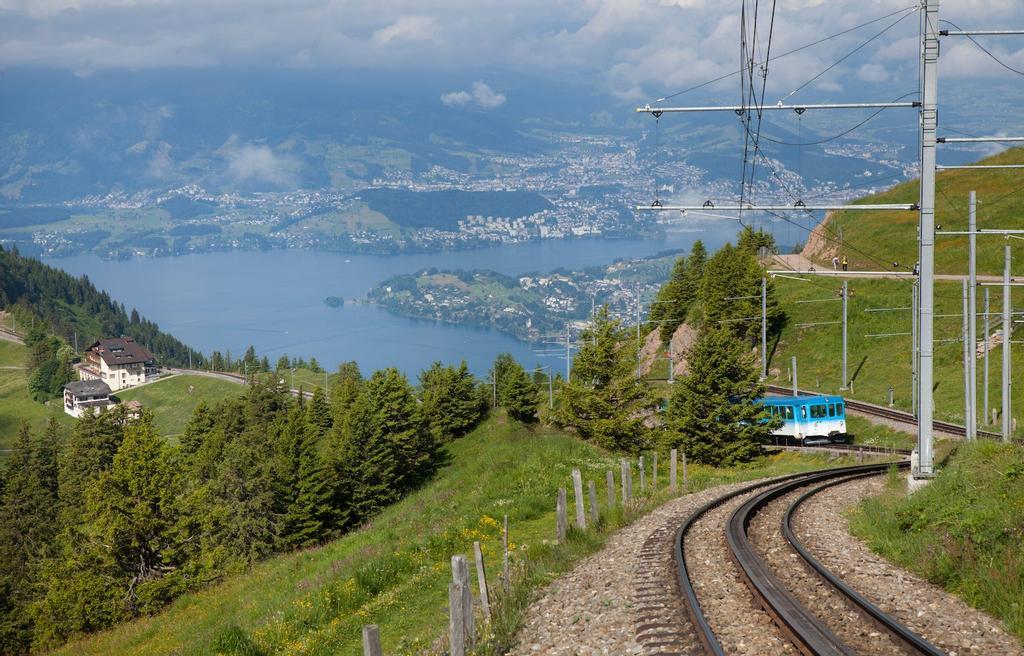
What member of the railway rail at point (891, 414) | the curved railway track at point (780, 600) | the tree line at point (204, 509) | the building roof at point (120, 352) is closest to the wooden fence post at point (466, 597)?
the curved railway track at point (780, 600)

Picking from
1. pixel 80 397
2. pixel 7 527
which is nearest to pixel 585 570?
pixel 7 527

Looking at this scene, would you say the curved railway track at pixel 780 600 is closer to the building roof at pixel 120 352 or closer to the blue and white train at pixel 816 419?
the blue and white train at pixel 816 419

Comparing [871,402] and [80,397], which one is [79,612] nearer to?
[871,402]

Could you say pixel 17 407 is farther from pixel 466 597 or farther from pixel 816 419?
pixel 466 597

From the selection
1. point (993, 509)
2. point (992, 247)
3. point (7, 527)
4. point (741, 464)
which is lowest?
point (7, 527)

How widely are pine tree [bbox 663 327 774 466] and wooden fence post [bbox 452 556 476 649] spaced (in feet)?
96.3

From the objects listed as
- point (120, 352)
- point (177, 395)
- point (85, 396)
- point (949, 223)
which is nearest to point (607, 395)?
point (949, 223)

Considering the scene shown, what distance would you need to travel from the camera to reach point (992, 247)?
239 feet

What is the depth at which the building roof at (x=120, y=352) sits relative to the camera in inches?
7490

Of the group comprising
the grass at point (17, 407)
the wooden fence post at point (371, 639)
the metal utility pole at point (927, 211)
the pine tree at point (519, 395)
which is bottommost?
the grass at point (17, 407)

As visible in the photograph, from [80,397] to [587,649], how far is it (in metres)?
178

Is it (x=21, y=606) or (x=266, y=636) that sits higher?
(x=266, y=636)

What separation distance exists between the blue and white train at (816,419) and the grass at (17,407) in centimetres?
13219

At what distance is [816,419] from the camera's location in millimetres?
48688
